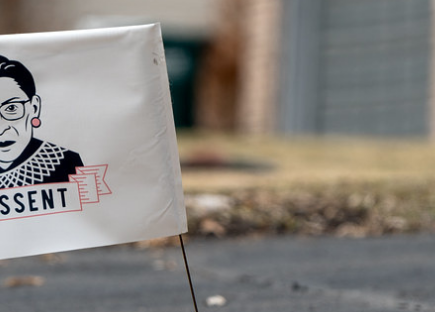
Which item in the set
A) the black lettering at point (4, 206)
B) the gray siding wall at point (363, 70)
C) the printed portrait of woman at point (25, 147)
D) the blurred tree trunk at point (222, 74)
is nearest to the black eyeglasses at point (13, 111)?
the printed portrait of woman at point (25, 147)

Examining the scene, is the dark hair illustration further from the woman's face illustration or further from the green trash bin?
the green trash bin

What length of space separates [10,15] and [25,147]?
53.5 feet

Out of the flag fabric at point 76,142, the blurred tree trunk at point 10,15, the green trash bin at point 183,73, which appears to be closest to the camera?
the flag fabric at point 76,142

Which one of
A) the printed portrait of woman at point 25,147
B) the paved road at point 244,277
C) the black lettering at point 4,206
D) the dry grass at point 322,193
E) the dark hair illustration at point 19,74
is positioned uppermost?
the dark hair illustration at point 19,74

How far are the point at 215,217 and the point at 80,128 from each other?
4465 millimetres

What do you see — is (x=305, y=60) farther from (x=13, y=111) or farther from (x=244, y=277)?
(x=13, y=111)

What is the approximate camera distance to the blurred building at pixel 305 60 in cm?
1652

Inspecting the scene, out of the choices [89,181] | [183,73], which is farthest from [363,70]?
[89,181]

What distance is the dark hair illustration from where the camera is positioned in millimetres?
3836

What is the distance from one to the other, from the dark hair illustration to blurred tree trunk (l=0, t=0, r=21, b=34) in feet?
52.2

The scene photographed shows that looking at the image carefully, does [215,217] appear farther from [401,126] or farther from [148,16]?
[148,16]

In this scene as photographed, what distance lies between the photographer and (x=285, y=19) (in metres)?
18.1

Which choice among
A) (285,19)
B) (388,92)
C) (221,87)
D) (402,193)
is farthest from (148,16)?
(402,193)

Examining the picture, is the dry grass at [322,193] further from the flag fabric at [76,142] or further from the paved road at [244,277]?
the flag fabric at [76,142]
